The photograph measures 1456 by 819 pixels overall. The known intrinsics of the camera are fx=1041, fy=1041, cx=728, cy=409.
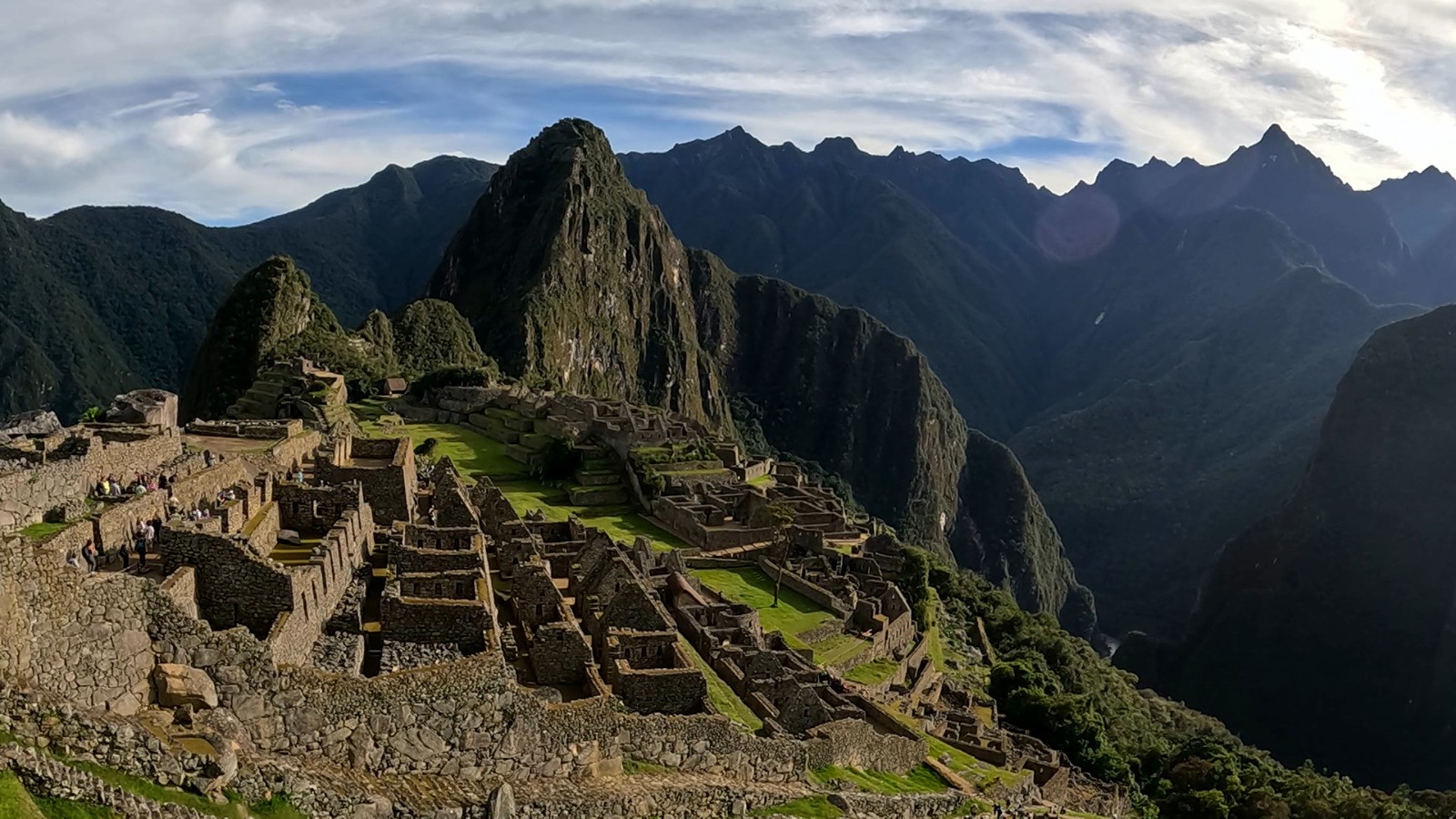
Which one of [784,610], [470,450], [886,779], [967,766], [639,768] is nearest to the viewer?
[639,768]

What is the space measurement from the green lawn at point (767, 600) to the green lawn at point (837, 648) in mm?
723

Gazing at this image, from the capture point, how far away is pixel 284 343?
100688mm

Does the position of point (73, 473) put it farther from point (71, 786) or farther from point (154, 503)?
point (71, 786)

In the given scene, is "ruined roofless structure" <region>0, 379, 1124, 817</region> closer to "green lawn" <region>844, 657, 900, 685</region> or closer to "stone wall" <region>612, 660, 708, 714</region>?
"stone wall" <region>612, 660, 708, 714</region>

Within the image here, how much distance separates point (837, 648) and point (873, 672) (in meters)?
1.45

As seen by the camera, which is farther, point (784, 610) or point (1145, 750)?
point (1145, 750)

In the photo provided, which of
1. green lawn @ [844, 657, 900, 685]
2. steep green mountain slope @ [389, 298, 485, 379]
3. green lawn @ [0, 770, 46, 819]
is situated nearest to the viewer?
green lawn @ [0, 770, 46, 819]

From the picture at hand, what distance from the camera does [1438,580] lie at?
411 feet

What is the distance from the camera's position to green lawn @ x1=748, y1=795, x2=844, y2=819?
15.6 metres

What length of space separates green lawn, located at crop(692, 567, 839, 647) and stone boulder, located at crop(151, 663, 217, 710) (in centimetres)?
2446

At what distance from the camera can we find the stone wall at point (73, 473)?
42.5 ft

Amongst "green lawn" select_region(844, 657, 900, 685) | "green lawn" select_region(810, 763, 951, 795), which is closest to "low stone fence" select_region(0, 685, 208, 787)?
"green lawn" select_region(810, 763, 951, 795)

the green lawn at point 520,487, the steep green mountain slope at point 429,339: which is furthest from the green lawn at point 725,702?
the steep green mountain slope at point 429,339

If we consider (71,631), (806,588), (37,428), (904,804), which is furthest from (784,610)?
(71,631)
